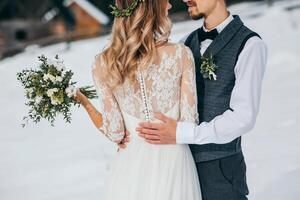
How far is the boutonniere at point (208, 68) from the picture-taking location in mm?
3219

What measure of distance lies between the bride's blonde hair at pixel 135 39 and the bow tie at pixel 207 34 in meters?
0.41

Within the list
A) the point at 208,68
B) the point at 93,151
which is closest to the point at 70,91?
the point at 208,68

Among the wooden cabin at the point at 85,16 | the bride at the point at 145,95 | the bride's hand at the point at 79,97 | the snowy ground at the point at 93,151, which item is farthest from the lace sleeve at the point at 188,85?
the wooden cabin at the point at 85,16

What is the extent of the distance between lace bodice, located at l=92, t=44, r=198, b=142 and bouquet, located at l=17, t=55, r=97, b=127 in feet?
1.25

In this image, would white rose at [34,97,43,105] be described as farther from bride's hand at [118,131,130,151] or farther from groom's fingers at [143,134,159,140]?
groom's fingers at [143,134,159,140]

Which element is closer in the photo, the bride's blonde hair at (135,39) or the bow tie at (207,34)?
the bride's blonde hair at (135,39)

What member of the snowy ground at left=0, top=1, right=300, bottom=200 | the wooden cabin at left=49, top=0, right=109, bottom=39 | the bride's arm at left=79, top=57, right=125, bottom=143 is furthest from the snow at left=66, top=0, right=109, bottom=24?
the bride's arm at left=79, top=57, right=125, bottom=143

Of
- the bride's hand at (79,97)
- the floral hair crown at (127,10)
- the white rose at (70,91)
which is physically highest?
the floral hair crown at (127,10)

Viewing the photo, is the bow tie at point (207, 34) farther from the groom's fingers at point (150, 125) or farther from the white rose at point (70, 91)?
the white rose at point (70, 91)

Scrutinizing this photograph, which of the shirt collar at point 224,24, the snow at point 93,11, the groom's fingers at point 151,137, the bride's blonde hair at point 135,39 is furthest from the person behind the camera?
the snow at point 93,11

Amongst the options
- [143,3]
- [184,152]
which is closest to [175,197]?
[184,152]

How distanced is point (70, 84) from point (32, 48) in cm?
2782

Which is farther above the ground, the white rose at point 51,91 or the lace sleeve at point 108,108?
the white rose at point 51,91

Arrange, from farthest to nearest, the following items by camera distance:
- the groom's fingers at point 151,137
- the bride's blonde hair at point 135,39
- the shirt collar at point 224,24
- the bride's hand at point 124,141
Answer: the shirt collar at point 224,24
the bride's hand at point 124,141
the groom's fingers at point 151,137
the bride's blonde hair at point 135,39
